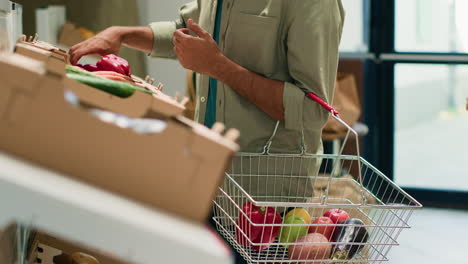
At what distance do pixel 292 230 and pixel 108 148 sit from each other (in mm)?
892

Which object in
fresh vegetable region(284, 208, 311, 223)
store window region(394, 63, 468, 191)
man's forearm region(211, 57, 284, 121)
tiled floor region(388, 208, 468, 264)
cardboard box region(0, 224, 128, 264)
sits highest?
man's forearm region(211, 57, 284, 121)

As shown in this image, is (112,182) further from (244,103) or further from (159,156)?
(244,103)

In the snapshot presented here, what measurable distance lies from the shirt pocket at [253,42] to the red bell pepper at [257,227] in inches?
19.4

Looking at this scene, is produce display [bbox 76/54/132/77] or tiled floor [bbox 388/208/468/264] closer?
produce display [bbox 76/54/132/77]

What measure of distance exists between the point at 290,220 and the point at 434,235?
3.56 metres

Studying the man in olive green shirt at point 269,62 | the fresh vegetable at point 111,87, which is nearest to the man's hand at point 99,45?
the man in olive green shirt at point 269,62

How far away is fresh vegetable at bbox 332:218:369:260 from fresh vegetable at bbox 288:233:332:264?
29 millimetres

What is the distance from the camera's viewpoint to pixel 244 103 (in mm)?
2070

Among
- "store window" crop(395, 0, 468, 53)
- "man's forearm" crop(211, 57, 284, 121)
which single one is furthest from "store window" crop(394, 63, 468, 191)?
"man's forearm" crop(211, 57, 284, 121)

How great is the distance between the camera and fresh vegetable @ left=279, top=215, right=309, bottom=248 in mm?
1614

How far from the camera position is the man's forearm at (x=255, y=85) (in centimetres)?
197

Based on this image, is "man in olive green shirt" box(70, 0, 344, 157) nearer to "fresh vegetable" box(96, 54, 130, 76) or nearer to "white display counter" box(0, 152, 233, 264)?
"fresh vegetable" box(96, 54, 130, 76)

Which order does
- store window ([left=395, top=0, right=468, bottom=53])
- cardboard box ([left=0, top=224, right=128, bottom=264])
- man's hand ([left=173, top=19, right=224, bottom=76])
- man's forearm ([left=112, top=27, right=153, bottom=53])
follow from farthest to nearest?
store window ([left=395, top=0, right=468, bottom=53]) < man's forearm ([left=112, top=27, right=153, bottom=53]) < man's hand ([left=173, top=19, right=224, bottom=76]) < cardboard box ([left=0, top=224, right=128, bottom=264])

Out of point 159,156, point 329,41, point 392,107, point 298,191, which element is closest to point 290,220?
point 298,191
